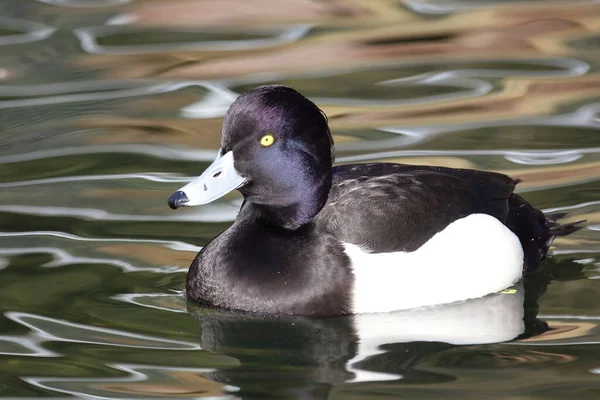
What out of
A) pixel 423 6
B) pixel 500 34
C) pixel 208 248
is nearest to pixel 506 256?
pixel 208 248

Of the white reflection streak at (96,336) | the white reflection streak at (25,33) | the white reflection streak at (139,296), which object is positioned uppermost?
the white reflection streak at (25,33)

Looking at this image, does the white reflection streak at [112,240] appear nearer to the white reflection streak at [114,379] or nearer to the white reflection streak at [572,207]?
the white reflection streak at [114,379]

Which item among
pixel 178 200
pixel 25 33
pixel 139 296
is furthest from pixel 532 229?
pixel 25 33

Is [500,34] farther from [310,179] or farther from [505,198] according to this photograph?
[310,179]

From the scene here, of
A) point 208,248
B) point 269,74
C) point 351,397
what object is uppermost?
point 269,74

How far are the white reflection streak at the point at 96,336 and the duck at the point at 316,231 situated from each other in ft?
1.36

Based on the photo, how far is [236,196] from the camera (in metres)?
7.49

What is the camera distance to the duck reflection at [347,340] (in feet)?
16.6

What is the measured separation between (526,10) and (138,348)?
21.4 feet

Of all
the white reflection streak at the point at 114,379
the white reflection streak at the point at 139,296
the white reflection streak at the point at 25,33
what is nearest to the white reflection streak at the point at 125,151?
the white reflection streak at the point at 139,296

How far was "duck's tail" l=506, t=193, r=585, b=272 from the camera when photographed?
6.34m

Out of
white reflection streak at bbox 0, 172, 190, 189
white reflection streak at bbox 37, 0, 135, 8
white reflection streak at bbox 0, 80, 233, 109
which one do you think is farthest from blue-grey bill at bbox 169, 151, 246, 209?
white reflection streak at bbox 37, 0, 135, 8

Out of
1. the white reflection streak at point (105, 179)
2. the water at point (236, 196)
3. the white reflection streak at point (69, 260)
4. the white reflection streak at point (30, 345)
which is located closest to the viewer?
the water at point (236, 196)

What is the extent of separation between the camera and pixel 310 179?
5.80m
